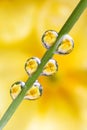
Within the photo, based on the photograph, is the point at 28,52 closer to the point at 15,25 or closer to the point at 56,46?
the point at 15,25

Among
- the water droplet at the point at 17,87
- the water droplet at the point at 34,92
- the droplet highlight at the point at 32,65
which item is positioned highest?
the droplet highlight at the point at 32,65

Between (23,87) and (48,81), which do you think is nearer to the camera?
(23,87)

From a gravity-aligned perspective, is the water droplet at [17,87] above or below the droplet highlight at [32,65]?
below

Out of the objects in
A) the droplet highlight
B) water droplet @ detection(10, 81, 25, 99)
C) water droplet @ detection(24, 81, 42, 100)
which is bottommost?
water droplet @ detection(24, 81, 42, 100)

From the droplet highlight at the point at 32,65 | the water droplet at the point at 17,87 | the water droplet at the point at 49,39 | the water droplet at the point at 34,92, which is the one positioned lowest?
the water droplet at the point at 34,92

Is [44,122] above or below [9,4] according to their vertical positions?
below

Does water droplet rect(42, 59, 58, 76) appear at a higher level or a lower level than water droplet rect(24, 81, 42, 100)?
higher

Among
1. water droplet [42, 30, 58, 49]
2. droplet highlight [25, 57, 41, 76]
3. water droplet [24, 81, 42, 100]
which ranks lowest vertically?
water droplet [24, 81, 42, 100]

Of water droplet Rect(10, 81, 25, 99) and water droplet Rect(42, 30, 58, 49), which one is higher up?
water droplet Rect(42, 30, 58, 49)

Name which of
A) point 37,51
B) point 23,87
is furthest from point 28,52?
point 23,87

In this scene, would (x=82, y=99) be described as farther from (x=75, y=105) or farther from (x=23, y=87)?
(x=23, y=87)
